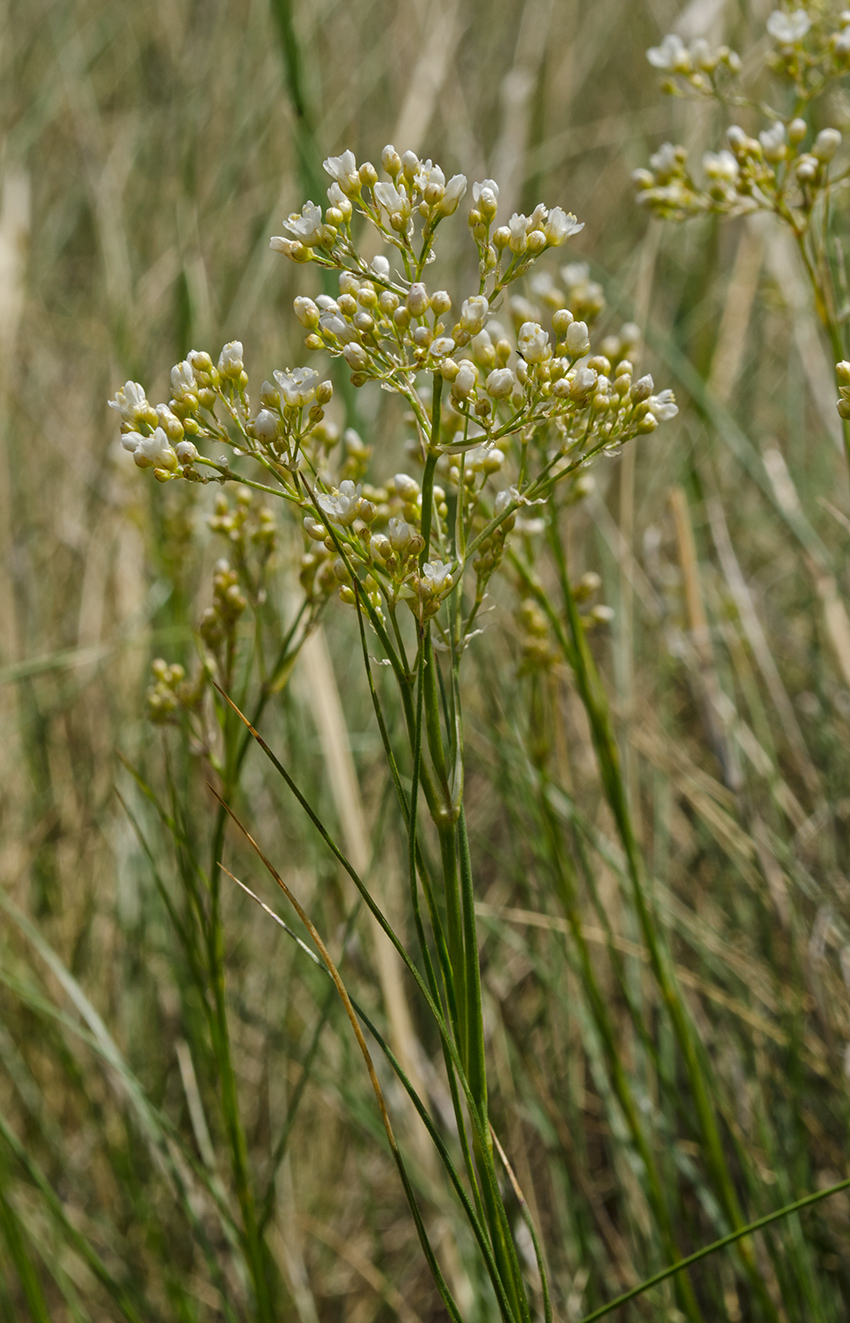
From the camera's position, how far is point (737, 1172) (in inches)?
48.7

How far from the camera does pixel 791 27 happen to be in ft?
3.02

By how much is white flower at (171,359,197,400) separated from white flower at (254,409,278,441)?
0.08m

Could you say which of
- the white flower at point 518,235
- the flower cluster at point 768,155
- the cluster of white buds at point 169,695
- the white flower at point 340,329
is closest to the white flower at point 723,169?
the flower cluster at point 768,155

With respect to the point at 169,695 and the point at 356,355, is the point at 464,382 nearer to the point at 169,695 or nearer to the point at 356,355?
the point at 356,355

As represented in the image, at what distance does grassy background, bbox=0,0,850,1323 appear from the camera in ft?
3.68

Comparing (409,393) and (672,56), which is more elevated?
(672,56)

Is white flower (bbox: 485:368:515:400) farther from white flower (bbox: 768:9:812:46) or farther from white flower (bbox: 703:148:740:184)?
white flower (bbox: 768:9:812:46)

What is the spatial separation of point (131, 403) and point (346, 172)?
0.68ft

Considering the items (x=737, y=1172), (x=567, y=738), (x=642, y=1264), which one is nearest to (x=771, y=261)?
(x=567, y=738)

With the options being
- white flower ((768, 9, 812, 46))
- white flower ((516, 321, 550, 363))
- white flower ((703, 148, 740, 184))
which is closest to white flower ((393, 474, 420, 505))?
white flower ((516, 321, 550, 363))

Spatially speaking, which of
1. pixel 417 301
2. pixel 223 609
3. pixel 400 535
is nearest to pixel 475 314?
pixel 417 301

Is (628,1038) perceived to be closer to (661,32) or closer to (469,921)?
(469,921)

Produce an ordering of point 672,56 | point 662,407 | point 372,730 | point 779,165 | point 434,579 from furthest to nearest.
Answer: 1. point 372,730
2. point 672,56
3. point 779,165
4. point 662,407
5. point 434,579

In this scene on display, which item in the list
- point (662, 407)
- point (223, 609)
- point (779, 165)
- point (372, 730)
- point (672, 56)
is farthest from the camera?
point (372, 730)
